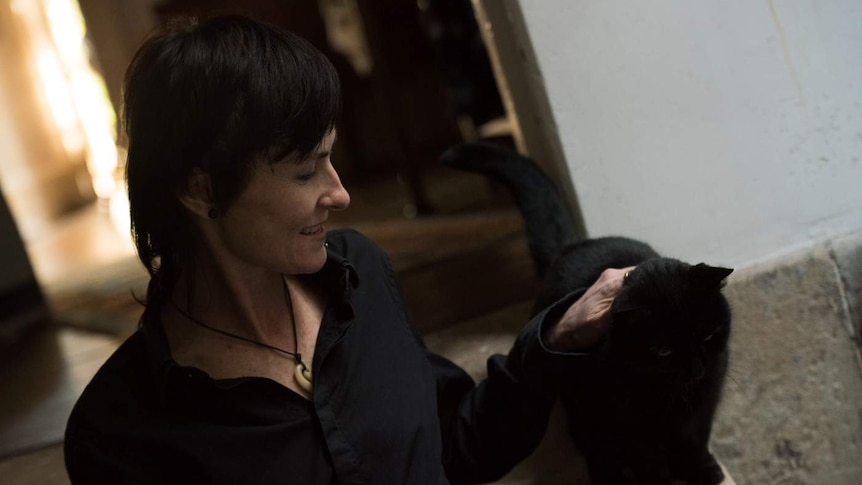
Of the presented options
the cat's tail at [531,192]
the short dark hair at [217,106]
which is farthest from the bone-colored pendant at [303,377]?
the cat's tail at [531,192]

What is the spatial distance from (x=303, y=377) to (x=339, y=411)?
0.20 feet

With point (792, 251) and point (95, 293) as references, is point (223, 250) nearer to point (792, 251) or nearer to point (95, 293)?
point (792, 251)

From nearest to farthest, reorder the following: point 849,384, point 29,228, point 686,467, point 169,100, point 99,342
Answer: point 169,100
point 686,467
point 849,384
point 99,342
point 29,228

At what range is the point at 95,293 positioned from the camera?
2.72 m

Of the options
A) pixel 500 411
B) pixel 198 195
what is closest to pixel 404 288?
pixel 500 411

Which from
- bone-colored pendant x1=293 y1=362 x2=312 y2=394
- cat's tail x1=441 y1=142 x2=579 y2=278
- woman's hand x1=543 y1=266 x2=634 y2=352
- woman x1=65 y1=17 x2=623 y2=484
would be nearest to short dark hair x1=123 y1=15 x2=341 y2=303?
woman x1=65 y1=17 x2=623 y2=484

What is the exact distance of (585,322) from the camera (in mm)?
1041

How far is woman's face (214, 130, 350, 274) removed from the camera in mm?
865

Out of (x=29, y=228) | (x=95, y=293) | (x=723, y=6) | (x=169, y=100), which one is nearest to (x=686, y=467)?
(x=723, y=6)

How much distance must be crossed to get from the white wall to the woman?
36 cm

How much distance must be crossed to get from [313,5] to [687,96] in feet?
8.75

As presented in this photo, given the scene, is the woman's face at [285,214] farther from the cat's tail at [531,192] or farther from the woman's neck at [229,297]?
the cat's tail at [531,192]

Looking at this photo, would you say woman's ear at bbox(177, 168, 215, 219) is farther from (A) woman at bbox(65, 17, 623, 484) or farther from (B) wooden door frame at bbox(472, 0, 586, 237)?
(B) wooden door frame at bbox(472, 0, 586, 237)

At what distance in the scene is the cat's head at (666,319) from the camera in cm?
98
